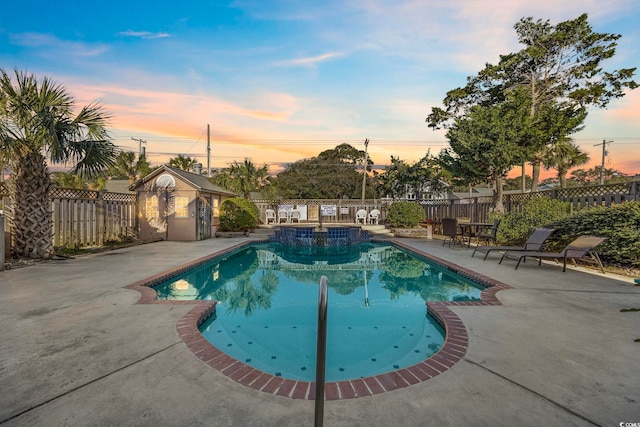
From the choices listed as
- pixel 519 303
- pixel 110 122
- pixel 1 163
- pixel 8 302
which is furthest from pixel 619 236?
pixel 1 163

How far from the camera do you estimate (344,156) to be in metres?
49.3

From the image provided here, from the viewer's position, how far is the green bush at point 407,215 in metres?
14.7

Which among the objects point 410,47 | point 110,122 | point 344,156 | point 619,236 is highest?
point 344,156

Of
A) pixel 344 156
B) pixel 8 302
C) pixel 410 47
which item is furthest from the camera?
pixel 344 156

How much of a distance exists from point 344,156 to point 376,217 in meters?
30.2

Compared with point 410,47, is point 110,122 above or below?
below

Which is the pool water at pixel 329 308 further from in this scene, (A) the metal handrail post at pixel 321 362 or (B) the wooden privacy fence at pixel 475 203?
(B) the wooden privacy fence at pixel 475 203

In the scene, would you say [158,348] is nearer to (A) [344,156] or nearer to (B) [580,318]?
(B) [580,318]

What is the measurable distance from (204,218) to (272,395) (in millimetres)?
11928

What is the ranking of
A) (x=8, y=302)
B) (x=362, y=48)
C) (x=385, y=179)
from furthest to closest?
(x=385, y=179), (x=362, y=48), (x=8, y=302)

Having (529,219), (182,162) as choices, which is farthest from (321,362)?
(182,162)

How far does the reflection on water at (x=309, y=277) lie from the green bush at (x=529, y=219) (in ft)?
10.1

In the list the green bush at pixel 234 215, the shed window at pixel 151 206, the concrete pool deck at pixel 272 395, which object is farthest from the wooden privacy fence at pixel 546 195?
the shed window at pixel 151 206

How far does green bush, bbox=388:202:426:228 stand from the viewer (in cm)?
1472
